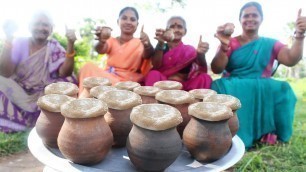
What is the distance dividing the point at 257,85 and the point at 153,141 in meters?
2.28

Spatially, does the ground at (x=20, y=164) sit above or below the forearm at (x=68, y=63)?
below

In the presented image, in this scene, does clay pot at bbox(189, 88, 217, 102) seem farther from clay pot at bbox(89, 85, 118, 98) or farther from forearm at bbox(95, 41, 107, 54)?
forearm at bbox(95, 41, 107, 54)

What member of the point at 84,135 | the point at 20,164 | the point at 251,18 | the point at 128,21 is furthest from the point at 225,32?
the point at 20,164

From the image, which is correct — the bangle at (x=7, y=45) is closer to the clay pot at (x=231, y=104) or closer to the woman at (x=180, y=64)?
the woman at (x=180, y=64)

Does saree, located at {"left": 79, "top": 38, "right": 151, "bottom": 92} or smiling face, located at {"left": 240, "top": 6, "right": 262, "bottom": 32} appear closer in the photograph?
smiling face, located at {"left": 240, "top": 6, "right": 262, "bottom": 32}

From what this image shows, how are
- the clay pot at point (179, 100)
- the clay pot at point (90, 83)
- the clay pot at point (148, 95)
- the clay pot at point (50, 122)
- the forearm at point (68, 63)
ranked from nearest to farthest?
the clay pot at point (50, 122) → the clay pot at point (179, 100) → the clay pot at point (148, 95) → the clay pot at point (90, 83) → the forearm at point (68, 63)

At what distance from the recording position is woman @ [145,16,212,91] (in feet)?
11.3

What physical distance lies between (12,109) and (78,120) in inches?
102

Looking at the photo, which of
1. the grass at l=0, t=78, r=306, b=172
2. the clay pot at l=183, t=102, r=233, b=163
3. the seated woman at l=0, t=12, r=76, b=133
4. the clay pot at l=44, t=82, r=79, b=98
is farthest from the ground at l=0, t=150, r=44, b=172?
the clay pot at l=183, t=102, r=233, b=163

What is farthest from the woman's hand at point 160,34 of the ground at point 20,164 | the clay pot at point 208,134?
the ground at point 20,164

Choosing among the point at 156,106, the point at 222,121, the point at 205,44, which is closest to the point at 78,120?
the point at 156,106

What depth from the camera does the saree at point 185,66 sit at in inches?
137

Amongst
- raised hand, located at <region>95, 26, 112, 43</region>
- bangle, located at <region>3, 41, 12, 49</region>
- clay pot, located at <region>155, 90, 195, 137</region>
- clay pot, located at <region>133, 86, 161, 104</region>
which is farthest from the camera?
bangle, located at <region>3, 41, 12, 49</region>

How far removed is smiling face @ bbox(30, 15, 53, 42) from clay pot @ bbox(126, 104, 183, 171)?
8.15ft
